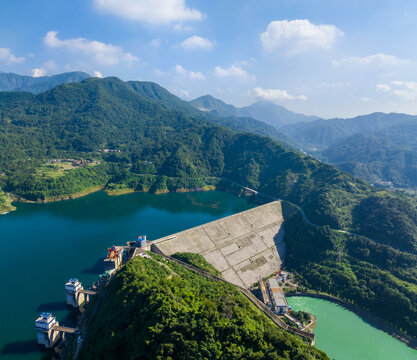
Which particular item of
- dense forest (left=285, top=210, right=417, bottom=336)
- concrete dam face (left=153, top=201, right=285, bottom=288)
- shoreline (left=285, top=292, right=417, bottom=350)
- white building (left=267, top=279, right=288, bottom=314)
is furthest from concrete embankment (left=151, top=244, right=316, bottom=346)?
dense forest (left=285, top=210, right=417, bottom=336)

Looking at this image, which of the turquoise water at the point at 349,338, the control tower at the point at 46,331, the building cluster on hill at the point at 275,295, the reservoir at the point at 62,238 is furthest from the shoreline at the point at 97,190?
the turquoise water at the point at 349,338

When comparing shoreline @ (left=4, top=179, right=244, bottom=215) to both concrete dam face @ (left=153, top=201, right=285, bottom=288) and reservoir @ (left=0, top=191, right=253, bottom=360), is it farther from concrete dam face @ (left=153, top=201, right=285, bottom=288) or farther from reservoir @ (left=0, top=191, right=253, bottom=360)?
concrete dam face @ (left=153, top=201, right=285, bottom=288)

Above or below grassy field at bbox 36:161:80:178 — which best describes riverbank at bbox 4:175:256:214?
below

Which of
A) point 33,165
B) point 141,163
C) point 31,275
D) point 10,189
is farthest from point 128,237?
point 33,165

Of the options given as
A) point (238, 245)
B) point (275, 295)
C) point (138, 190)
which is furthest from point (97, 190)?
point (275, 295)

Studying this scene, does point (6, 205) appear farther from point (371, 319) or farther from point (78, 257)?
point (371, 319)

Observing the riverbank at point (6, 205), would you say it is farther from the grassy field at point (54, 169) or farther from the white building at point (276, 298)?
the white building at point (276, 298)
